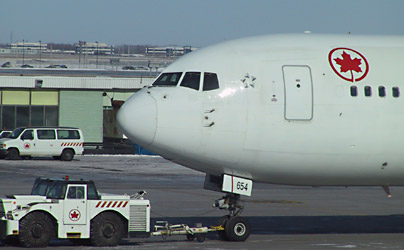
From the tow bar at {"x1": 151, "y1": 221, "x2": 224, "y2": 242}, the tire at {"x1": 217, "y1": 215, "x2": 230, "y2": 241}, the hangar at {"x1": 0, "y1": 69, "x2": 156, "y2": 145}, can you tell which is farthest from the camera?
the hangar at {"x1": 0, "y1": 69, "x2": 156, "y2": 145}

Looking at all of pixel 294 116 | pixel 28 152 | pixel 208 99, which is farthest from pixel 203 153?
pixel 28 152

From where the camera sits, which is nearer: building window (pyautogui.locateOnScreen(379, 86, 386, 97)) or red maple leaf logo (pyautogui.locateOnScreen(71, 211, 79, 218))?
red maple leaf logo (pyautogui.locateOnScreen(71, 211, 79, 218))

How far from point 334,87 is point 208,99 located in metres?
3.24

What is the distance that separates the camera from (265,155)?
1862cm

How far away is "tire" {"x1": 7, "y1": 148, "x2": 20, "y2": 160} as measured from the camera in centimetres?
5344

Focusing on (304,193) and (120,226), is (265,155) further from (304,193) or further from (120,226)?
(304,193)

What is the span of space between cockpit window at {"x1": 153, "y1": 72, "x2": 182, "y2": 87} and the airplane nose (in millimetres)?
812

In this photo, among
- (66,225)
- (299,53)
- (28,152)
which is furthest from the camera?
(28,152)

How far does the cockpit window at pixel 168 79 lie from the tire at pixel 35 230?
170 inches

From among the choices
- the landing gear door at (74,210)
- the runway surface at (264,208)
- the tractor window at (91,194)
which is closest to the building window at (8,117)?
the runway surface at (264,208)

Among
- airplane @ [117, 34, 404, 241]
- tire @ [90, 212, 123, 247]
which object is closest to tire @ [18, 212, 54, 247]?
tire @ [90, 212, 123, 247]

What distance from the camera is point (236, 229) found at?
19.3m

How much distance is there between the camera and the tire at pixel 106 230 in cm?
1809

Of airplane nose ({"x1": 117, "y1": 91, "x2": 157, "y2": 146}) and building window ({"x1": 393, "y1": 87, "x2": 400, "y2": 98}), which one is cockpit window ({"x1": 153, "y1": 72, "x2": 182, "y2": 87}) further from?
building window ({"x1": 393, "y1": 87, "x2": 400, "y2": 98})
